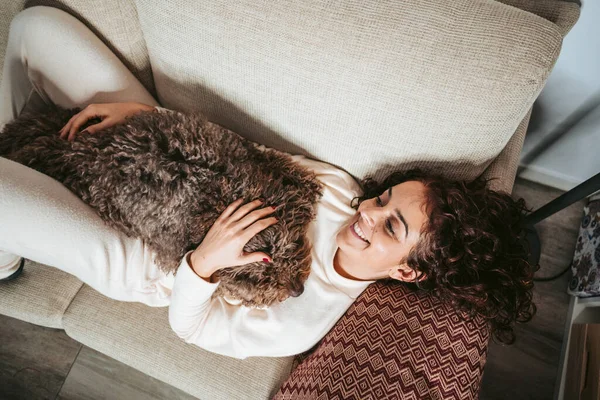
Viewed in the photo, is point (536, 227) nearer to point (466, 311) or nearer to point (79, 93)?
point (466, 311)

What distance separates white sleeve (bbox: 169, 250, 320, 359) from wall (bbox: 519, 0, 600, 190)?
120cm

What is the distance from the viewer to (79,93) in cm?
105

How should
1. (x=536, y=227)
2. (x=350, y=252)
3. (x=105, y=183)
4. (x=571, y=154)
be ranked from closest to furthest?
(x=105, y=183) < (x=350, y=252) < (x=571, y=154) < (x=536, y=227)

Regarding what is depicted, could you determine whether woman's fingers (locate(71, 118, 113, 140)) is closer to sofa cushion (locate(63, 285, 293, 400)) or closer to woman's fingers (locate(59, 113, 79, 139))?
woman's fingers (locate(59, 113, 79, 139))

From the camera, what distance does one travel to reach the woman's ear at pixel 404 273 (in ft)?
3.12

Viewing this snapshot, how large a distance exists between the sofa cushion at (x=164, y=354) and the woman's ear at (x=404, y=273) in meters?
0.44

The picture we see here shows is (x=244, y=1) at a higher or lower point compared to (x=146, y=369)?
higher

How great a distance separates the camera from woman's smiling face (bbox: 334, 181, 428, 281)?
0.88 m

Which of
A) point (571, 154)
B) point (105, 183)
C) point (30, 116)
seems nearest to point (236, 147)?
point (105, 183)

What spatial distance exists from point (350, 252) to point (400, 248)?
130mm

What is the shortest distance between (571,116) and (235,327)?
4.72 feet

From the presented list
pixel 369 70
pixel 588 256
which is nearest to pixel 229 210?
pixel 369 70

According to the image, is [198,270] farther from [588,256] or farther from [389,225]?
[588,256]

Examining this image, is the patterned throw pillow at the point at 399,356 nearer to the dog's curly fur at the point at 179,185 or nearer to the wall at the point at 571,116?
the dog's curly fur at the point at 179,185
